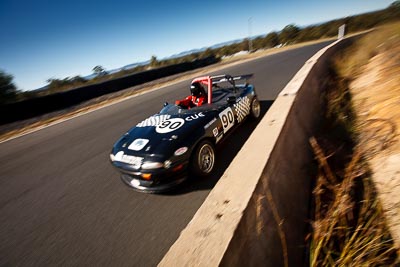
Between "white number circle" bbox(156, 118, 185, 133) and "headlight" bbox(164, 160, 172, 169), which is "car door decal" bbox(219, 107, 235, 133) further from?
"headlight" bbox(164, 160, 172, 169)

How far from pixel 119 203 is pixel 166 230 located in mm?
1009

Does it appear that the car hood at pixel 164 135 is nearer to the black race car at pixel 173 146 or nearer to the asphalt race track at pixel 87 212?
the black race car at pixel 173 146

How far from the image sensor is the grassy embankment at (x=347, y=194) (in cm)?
173

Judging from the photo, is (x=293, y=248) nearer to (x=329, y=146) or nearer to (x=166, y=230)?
(x=166, y=230)

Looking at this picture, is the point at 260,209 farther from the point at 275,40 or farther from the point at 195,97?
the point at 275,40

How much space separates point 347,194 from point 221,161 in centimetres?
209

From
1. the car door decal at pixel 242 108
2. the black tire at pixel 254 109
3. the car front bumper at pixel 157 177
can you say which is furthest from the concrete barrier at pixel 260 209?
the black tire at pixel 254 109

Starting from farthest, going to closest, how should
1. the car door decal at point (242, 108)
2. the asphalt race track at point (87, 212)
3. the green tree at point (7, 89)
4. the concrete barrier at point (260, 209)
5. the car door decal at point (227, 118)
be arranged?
the green tree at point (7, 89) → the car door decal at point (242, 108) → the car door decal at point (227, 118) → the asphalt race track at point (87, 212) → the concrete barrier at point (260, 209)

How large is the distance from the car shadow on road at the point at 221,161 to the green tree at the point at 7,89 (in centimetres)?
2440

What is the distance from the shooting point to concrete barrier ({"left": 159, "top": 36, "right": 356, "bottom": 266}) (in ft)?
4.32

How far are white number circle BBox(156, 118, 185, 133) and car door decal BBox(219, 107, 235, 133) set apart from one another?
763 millimetres

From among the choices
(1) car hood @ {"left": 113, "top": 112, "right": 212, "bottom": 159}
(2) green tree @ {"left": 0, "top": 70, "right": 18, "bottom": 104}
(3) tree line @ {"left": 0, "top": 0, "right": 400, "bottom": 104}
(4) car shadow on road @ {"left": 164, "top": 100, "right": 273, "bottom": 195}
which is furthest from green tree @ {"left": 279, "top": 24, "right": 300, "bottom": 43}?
(1) car hood @ {"left": 113, "top": 112, "right": 212, "bottom": 159}

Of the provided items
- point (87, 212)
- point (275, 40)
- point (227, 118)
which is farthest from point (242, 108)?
point (275, 40)

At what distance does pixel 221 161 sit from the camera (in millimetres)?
3873
